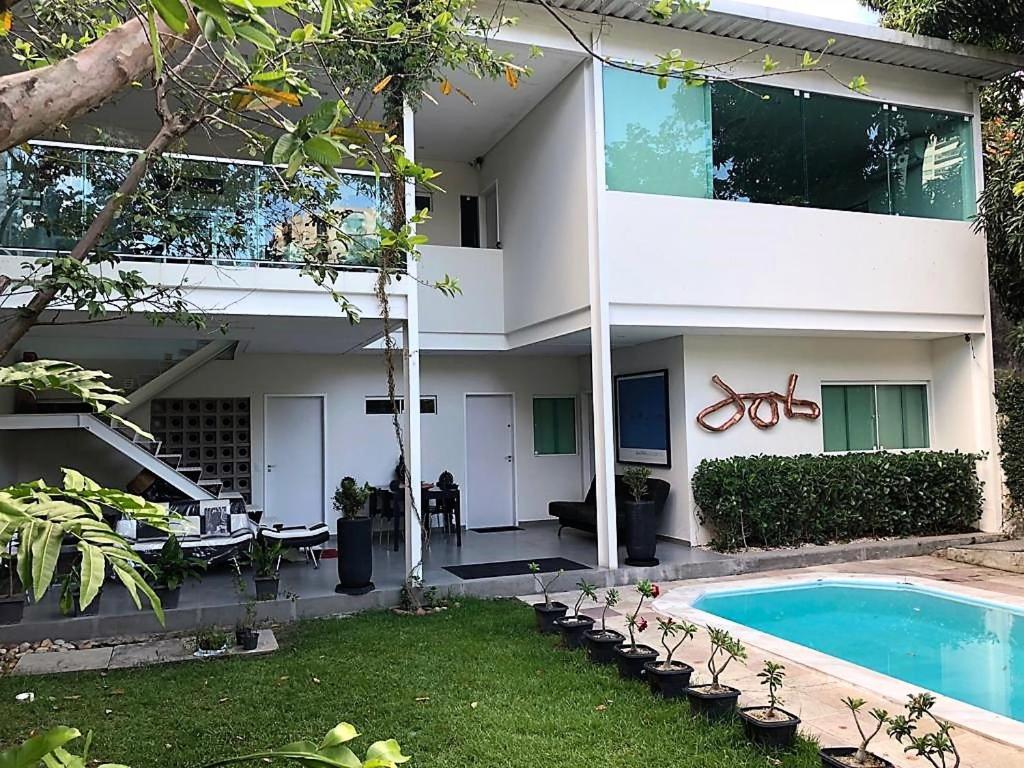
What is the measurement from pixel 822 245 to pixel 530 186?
13.4 feet

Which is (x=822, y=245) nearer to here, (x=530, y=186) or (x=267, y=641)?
(x=530, y=186)

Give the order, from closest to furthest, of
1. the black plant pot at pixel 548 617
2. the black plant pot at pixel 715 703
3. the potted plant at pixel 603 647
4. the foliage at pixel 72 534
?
1. the foliage at pixel 72 534
2. the black plant pot at pixel 715 703
3. the potted plant at pixel 603 647
4. the black plant pot at pixel 548 617

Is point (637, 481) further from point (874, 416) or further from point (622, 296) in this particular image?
point (874, 416)

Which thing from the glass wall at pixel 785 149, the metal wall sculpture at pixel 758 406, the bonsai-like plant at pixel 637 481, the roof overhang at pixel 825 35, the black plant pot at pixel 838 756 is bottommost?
the black plant pot at pixel 838 756

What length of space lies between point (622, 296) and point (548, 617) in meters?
4.26

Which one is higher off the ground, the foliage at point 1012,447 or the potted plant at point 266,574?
the foliage at point 1012,447

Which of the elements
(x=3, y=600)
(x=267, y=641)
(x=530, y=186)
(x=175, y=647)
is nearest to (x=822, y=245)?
(x=530, y=186)

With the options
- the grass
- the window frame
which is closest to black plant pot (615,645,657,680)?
the grass

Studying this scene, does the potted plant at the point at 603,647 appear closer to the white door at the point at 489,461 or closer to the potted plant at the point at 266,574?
the potted plant at the point at 266,574

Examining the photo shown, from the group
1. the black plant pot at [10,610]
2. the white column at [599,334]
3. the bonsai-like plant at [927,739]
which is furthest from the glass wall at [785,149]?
the black plant pot at [10,610]

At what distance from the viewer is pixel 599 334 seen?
959cm

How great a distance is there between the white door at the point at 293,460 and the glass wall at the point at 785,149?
5.99 meters

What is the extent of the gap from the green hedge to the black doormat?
211 cm

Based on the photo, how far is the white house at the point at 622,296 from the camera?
9703 millimetres
